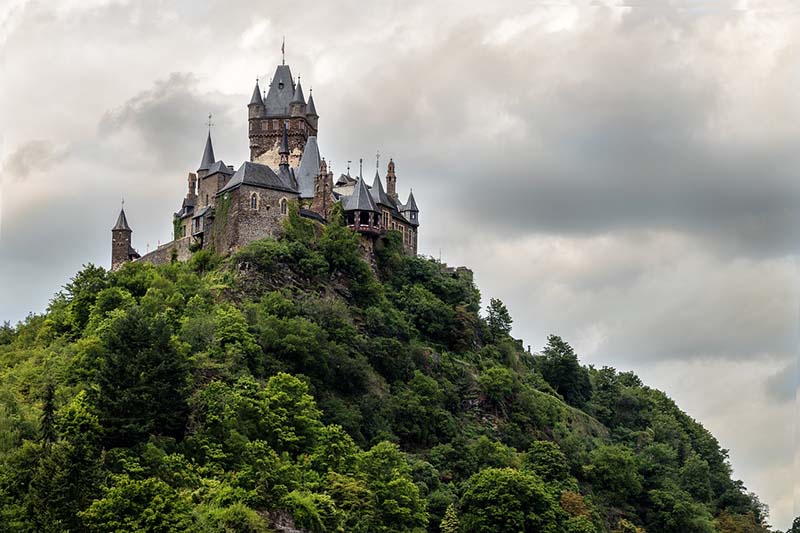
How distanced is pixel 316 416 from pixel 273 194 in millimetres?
23995

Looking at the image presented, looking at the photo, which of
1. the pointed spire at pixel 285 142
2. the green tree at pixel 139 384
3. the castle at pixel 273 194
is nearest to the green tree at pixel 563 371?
the castle at pixel 273 194

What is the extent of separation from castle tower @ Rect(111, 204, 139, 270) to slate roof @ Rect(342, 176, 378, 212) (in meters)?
18.7

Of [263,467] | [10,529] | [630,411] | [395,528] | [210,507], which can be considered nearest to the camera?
[10,529]

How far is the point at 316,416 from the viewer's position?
9119cm

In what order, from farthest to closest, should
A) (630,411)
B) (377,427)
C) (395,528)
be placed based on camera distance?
(630,411), (377,427), (395,528)

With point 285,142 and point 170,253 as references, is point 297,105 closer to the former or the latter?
point 285,142

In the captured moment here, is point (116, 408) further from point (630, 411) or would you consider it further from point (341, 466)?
point (630, 411)

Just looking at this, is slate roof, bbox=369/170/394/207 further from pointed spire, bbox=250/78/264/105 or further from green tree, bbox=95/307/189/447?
green tree, bbox=95/307/189/447

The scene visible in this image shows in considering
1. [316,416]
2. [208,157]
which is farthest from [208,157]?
[316,416]

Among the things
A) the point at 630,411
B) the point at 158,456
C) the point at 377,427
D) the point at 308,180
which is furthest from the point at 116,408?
the point at 630,411

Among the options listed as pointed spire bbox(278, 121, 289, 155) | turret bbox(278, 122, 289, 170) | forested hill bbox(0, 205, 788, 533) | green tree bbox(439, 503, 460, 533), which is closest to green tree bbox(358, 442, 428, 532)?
forested hill bbox(0, 205, 788, 533)

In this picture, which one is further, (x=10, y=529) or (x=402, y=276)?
(x=402, y=276)

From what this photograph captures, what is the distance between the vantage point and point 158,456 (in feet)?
253

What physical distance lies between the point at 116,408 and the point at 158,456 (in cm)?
413
